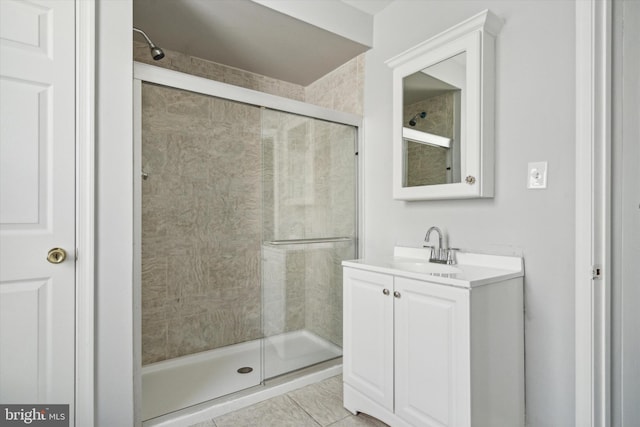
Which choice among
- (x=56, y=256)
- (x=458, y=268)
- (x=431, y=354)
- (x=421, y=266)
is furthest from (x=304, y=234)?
(x=56, y=256)

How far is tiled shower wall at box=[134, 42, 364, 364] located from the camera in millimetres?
2330

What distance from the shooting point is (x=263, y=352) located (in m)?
2.14

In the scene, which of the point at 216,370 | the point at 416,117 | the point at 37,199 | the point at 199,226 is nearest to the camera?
the point at 37,199

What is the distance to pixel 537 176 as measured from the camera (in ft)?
4.94

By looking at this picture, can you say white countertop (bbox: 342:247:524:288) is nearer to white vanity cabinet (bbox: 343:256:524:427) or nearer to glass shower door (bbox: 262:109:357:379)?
white vanity cabinet (bbox: 343:256:524:427)

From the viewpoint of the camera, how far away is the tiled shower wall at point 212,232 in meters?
2.33

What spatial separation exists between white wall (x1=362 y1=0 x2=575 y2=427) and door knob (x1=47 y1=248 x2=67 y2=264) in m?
1.85

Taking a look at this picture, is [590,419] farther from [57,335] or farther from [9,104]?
[9,104]

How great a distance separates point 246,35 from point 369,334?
206cm

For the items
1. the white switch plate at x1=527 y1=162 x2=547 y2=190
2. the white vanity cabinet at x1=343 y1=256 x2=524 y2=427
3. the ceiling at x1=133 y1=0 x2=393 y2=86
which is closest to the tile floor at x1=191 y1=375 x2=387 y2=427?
the white vanity cabinet at x1=343 y1=256 x2=524 y2=427

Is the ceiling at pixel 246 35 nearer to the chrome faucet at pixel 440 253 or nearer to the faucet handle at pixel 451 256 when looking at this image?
the chrome faucet at pixel 440 253

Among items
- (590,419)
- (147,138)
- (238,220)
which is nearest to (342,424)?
(590,419)

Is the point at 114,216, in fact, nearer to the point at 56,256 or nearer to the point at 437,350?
the point at 56,256

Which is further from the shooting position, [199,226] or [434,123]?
[199,226]
